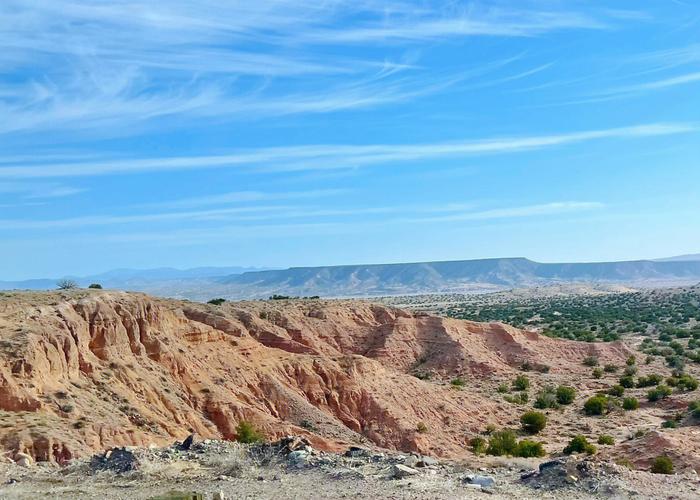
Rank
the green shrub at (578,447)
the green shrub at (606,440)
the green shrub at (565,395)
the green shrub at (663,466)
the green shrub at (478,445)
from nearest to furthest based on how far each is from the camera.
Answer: the green shrub at (663,466) → the green shrub at (578,447) → the green shrub at (478,445) → the green shrub at (606,440) → the green shrub at (565,395)

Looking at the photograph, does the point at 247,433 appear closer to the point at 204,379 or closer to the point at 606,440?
the point at 204,379

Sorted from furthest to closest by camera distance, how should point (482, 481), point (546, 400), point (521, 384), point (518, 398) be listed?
1. point (521, 384)
2. point (518, 398)
3. point (546, 400)
4. point (482, 481)

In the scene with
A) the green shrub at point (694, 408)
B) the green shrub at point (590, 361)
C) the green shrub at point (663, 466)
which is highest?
the green shrub at point (663, 466)

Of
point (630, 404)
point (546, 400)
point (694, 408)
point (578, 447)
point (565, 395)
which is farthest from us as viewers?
point (565, 395)

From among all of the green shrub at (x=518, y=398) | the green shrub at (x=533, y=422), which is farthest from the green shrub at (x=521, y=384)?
the green shrub at (x=533, y=422)

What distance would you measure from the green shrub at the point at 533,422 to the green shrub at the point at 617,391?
1012 centimetres

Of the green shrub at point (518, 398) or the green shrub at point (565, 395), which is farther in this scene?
the green shrub at point (565, 395)

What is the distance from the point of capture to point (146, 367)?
31531 millimetres

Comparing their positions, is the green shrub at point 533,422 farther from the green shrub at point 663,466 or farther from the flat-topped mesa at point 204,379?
the green shrub at point 663,466

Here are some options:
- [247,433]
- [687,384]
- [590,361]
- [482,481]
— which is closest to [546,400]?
[687,384]

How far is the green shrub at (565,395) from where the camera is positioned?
4591 centimetres

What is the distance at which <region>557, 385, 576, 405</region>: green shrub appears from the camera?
45906 mm

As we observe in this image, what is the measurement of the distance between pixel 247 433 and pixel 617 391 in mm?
28879

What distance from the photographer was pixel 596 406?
42656 mm
